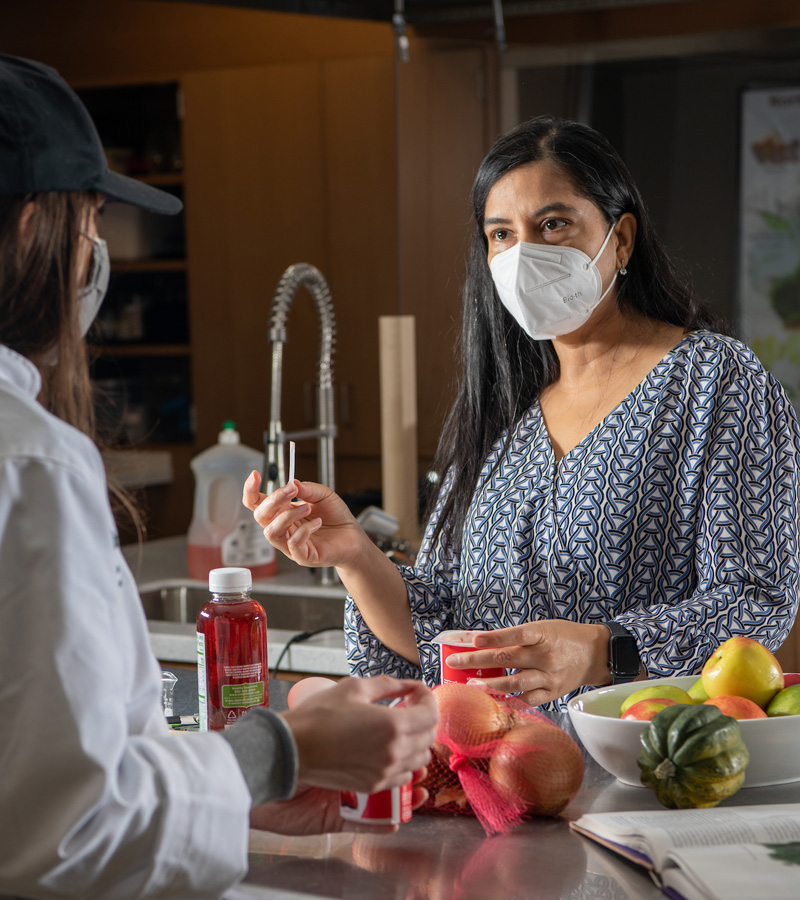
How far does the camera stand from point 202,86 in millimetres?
4281

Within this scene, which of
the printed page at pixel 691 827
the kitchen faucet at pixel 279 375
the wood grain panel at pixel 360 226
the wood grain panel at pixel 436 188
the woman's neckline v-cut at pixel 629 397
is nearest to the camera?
the printed page at pixel 691 827

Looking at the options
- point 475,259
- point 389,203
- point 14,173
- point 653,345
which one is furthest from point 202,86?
point 14,173

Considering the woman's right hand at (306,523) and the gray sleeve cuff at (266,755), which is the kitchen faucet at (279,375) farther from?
the gray sleeve cuff at (266,755)

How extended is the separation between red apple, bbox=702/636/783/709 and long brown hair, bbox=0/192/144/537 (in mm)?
652

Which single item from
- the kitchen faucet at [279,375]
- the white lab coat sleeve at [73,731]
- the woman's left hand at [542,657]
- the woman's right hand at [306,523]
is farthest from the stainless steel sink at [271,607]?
the white lab coat sleeve at [73,731]

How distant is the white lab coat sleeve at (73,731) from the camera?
0.66 metres

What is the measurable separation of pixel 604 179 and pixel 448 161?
1838mm

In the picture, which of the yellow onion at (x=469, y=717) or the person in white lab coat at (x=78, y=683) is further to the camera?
the yellow onion at (x=469, y=717)

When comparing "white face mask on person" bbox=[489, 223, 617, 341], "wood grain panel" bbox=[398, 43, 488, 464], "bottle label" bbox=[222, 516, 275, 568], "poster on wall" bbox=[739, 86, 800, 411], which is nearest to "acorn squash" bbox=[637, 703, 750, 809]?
"white face mask on person" bbox=[489, 223, 617, 341]

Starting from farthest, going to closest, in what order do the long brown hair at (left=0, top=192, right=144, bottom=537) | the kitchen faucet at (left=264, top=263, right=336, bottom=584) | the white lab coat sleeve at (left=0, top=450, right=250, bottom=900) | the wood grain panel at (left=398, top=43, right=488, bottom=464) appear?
1. the wood grain panel at (left=398, top=43, right=488, bottom=464)
2. the kitchen faucet at (left=264, top=263, right=336, bottom=584)
3. the long brown hair at (left=0, top=192, right=144, bottom=537)
4. the white lab coat sleeve at (left=0, top=450, right=250, bottom=900)

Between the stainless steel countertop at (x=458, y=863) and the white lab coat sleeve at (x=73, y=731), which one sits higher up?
the white lab coat sleeve at (x=73, y=731)

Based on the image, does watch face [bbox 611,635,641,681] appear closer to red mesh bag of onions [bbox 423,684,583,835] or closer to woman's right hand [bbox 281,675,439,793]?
red mesh bag of onions [bbox 423,684,583,835]

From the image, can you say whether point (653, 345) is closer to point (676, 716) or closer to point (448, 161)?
point (676, 716)

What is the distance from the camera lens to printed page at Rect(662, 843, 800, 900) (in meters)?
0.80
